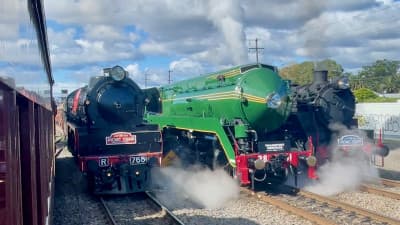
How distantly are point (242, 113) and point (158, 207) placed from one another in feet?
10.1

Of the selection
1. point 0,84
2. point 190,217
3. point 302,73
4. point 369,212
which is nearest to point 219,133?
point 190,217

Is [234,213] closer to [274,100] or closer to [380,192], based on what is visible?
[274,100]

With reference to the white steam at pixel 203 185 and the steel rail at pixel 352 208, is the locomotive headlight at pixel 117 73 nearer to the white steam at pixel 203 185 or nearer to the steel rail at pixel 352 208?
the white steam at pixel 203 185

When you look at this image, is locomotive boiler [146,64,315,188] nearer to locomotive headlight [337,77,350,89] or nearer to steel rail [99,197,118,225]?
locomotive headlight [337,77,350,89]

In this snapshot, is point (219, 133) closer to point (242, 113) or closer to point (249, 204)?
point (242, 113)

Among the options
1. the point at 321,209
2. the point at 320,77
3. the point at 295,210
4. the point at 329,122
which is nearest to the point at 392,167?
the point at 329,122

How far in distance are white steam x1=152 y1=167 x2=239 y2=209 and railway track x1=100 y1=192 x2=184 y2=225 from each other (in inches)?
32.8

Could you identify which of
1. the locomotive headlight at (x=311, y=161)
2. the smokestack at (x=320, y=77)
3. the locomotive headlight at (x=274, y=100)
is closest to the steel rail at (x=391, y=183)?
the locomotive headlight at (x=311, y=161)

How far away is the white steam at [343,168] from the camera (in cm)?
1131

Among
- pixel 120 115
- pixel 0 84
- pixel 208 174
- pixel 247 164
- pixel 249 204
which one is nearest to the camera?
pixel 0 84

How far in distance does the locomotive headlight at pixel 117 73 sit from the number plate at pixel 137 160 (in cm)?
206

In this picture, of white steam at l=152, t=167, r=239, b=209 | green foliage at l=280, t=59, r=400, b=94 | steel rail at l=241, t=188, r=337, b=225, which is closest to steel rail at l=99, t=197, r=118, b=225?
white steam at l=152, t=167, r=239, b=209

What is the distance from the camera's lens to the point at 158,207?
30.5ft

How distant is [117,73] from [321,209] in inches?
230
